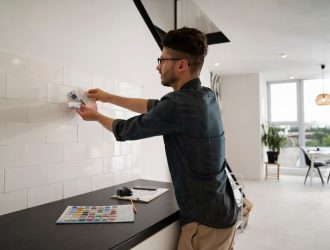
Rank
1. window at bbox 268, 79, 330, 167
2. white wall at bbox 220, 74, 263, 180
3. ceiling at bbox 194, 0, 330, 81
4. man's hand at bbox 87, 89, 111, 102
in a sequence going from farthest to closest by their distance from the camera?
window at bbox 268, 79, 330, 167 < white wall at bbox 220, 74, 263, 180 < ceiling at bbox 194, 0, 330, 81 < man's hand at bbox 87, 89, 111, 102

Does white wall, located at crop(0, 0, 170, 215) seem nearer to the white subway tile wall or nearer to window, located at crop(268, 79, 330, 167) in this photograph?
the white subway tile wall

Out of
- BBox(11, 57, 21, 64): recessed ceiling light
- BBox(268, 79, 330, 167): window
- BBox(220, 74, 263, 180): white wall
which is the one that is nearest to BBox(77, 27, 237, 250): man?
BBox(11, 57, 21, 64): recessed ceiling light

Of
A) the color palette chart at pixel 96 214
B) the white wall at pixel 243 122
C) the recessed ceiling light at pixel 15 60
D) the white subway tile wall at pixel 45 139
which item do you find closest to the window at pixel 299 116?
the white wall at pixel 243 122

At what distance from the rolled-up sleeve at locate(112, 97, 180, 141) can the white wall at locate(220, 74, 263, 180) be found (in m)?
6.01

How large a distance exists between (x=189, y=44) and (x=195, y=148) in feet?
1.46

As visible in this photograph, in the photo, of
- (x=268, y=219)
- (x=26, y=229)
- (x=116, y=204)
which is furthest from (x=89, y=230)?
(x=268, y=219)

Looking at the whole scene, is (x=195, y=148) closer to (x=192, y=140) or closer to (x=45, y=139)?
(x=192, y=140)

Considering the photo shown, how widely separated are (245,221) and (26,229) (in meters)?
3.01

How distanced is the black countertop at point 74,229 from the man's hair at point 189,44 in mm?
674

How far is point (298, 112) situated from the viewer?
24.9 feet

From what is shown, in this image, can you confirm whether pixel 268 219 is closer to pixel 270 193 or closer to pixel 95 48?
pixel 270 193

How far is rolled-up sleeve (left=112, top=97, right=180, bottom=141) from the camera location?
1111 millimetres

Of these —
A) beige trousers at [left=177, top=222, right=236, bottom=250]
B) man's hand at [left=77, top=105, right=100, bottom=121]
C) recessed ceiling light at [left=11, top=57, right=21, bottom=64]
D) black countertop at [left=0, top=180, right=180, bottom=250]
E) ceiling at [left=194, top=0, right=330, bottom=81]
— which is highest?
ceiling at [left=194, top=0, right=330, bottom=81]

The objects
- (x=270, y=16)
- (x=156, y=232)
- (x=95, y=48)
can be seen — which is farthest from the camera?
(x=270, y=16)
